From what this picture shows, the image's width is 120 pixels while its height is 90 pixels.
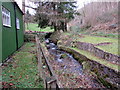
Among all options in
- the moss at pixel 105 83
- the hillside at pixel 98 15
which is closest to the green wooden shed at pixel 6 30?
the moss at pixel 105 83

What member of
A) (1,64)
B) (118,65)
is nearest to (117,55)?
(118,65)

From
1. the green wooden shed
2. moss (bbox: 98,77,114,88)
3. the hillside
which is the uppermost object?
the hillside

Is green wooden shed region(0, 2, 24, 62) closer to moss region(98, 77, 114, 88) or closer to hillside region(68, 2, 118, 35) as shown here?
moss region(98, 77, 114, 88)

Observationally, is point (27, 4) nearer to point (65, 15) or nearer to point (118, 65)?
point (65, 15)

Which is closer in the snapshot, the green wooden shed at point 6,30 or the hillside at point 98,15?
the green wooden shed at point 6,30

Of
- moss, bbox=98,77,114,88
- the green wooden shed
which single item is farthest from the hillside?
the green wooden shed

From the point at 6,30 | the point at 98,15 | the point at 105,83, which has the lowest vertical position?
the point at 105,83

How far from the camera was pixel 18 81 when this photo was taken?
3.28m

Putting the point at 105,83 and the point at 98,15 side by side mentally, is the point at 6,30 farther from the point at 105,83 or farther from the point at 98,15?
the point at 98,15

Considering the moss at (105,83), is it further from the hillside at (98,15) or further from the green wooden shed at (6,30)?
the hillside at (98,15)

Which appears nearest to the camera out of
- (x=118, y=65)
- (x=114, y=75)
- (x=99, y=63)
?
(x=114, y=75)

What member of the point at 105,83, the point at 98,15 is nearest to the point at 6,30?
the point at 105,83

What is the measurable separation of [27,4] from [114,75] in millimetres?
16244

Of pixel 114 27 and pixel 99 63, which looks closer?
pixel 99 63
